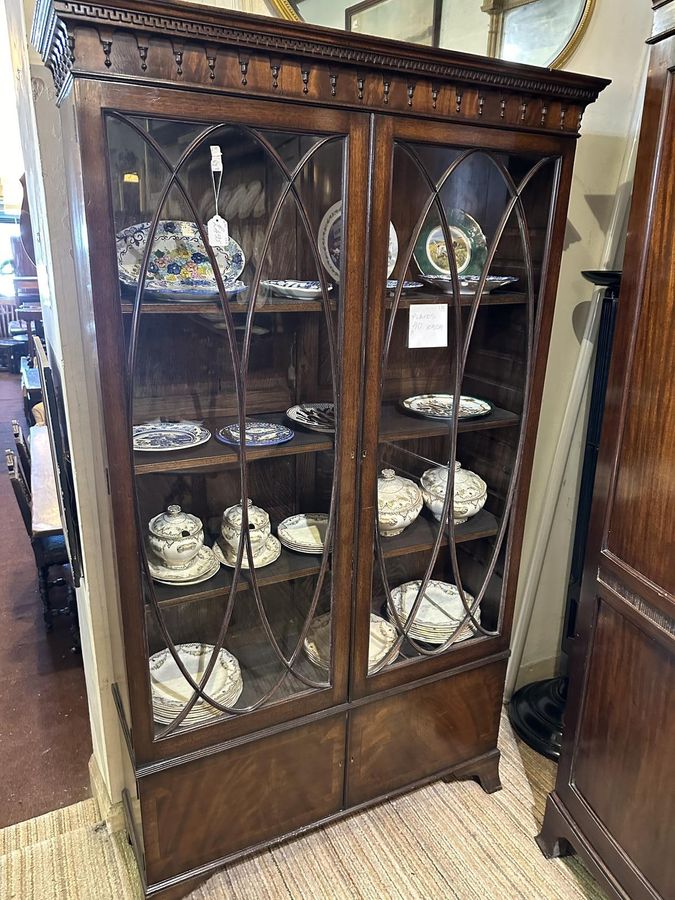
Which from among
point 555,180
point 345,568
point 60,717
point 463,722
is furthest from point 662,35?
point 60,717

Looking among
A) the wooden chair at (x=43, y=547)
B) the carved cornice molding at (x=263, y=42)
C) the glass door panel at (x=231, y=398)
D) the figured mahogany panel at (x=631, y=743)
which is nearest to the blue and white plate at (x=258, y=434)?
the glass door panel at (x=231, y=398)

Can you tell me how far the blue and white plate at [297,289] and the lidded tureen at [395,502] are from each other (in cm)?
41

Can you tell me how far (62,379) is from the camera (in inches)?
52.4

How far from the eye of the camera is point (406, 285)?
1.30m

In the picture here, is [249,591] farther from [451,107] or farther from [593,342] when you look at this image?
[593,342]

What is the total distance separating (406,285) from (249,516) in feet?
1.85

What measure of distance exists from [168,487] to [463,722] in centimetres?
97

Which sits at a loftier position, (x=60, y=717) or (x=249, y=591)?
(x=249, y=591)

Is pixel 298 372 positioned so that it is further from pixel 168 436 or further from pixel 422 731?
pixel 422 731

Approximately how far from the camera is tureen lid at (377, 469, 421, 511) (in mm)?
1435

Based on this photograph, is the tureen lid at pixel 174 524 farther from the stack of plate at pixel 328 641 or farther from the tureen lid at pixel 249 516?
the stack of plate at pixel 328 641

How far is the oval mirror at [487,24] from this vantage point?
155 cm

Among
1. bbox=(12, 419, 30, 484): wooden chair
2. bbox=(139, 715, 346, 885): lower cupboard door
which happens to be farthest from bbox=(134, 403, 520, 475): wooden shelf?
bbox=(12, 419, 30, 484): wooden chair

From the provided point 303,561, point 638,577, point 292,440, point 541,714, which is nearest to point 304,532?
point 303,561
